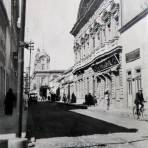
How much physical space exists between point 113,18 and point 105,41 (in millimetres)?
2604

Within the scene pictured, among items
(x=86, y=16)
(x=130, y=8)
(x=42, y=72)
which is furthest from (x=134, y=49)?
(x=42, y=72)

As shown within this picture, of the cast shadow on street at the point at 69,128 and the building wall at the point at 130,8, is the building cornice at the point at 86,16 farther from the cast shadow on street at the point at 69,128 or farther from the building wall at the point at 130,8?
the cast shadow on street at the point at 69,128

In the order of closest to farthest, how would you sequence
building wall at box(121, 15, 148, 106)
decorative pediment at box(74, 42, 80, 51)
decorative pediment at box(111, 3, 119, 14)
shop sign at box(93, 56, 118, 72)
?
1. building wall at box(121, 15, 148, 106)
2. decorative pediment at box(111, 3, 119, 14)
3. shop sign at box(93, 56, 118, 72)
4. decorative pediment at box(74, 42, 80, 51)

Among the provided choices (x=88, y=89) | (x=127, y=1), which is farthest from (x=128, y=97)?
(x=88, y=89)

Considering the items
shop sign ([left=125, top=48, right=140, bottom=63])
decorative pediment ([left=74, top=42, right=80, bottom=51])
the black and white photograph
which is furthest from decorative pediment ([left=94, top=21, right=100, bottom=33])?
decorative pediment ([left=74, top=42, right=80, bottom=51])

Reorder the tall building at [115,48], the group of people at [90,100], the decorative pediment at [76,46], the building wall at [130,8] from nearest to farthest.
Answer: the tall building at [115,48] < the building wall at [130,8] < the group of people at [90,100] < the decorative pediment at [76,46]

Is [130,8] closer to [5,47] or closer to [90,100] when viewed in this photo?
[90,100]

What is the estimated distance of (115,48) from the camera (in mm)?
23906

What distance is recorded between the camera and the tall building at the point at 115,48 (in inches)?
761

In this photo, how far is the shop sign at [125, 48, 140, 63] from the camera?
64.1 ft

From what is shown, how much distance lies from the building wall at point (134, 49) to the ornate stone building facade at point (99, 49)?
111 cm

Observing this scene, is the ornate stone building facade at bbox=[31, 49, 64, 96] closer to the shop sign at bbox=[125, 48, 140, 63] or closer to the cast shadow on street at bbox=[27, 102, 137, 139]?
the shop sign at bbox=[125, 48, 140, 63]

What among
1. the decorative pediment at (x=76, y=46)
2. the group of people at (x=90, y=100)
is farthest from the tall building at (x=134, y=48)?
the decorative pediment at (x=76, y=46)

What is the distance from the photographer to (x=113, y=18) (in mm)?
26266
